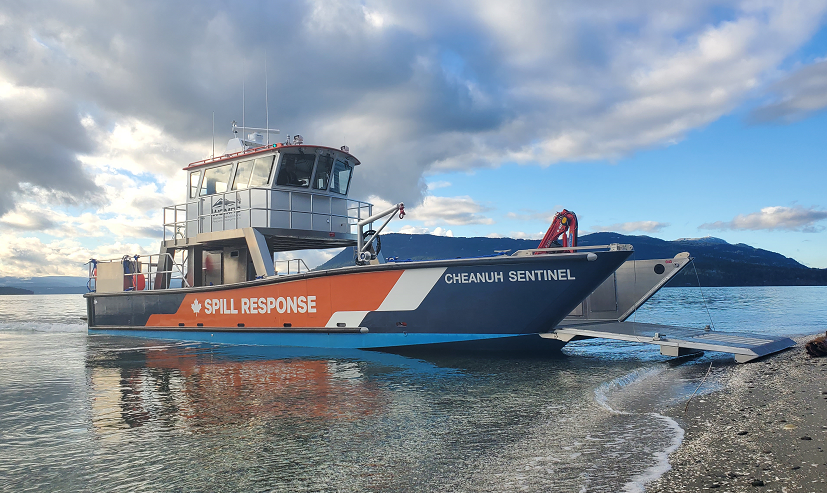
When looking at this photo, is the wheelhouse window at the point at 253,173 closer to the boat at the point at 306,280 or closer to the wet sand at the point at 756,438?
the boat at the point at 306,280

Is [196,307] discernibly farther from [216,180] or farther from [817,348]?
[817,348]

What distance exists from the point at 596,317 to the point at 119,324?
41.9ft

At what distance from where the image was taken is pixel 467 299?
354 inches

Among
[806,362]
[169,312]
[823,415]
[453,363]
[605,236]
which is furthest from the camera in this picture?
[605,236]

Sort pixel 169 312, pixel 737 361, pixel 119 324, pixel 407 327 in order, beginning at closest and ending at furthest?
pixel 737 361
pixel 407 327
pixel 169 312
pixel 119 324

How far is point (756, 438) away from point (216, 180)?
12.3 meters

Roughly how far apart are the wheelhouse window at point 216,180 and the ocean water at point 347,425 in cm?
535

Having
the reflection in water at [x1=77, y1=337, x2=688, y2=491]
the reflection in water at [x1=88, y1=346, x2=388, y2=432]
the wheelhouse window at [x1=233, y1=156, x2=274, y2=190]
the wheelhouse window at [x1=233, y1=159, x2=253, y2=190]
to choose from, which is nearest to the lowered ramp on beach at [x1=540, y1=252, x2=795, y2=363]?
the reflection in water at [x1=77, y1=337, x2=688, y2=491]

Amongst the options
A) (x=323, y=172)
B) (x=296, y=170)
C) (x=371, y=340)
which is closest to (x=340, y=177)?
(x=323, y=172)

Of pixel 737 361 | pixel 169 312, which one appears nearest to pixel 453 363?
pixel 737 361

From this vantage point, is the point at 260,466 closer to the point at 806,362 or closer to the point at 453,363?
the point at 453,363

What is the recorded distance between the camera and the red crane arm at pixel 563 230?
9714 mm

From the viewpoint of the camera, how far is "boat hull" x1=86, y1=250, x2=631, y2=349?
339 inches

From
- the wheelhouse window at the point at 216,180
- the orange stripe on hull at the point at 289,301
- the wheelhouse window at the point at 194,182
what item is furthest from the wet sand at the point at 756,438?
the wheelhouse window at the point at 194,182
